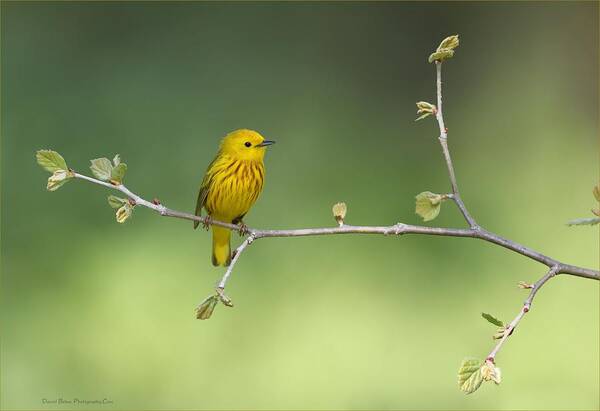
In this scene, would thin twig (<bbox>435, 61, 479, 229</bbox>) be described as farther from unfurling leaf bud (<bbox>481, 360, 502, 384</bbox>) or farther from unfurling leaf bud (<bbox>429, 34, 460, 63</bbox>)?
unfurling leaf bud (<bbox>481, 360, 502, 384</bbox>)

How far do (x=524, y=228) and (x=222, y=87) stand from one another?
86.0 inches

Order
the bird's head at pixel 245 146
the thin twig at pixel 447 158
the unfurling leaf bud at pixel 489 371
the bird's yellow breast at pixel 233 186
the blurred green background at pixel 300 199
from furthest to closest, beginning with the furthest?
the blurred green background at pixel 300 199
the bird's head at pixel 245 146
the bird's yellow breast at pixel 233 186
the thin twig at pixel 447 158
the unfurling leaf bud at pixel 489 371

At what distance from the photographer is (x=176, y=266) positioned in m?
4.14

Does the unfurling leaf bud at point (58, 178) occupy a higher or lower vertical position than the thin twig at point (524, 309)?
higher

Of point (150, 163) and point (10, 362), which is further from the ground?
point (150, 163)

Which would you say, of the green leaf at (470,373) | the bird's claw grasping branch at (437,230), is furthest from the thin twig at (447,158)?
the green leaf at (470,373)

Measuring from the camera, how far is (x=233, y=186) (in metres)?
3.29

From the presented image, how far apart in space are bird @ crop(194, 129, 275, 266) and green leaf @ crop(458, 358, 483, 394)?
74.4 inches

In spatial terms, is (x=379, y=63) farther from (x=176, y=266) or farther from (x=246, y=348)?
(x=246, y=348)

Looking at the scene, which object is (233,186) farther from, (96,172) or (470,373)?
(470,373)

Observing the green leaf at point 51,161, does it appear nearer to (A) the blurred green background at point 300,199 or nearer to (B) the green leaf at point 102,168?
(B) the green leaf at point 102,168

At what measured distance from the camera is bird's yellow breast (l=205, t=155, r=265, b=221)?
10.8 ft

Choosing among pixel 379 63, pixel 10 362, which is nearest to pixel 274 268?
pixel 10 362

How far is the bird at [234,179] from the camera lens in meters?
3.31
